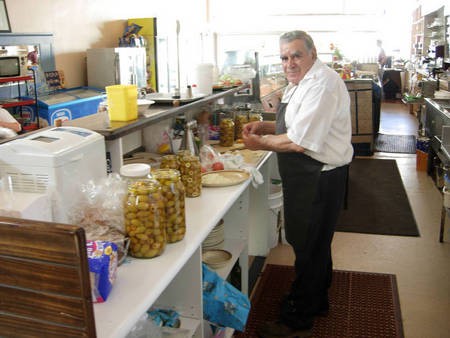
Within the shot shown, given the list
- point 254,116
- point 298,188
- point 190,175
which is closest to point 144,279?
point 190,175

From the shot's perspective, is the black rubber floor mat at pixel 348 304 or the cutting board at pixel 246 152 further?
the cutting board at pixel 246 152

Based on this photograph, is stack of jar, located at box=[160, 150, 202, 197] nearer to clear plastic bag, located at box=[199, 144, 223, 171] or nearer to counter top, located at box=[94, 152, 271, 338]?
counter top, located at box=[94, 152, 271, 338]

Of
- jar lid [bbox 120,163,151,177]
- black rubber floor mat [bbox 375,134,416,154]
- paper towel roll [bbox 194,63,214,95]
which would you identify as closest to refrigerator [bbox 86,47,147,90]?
paper towel roll [bbox 194,63,214,95]

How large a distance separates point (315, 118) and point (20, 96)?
4.06 meters

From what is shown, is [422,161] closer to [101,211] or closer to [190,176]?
[190,176]

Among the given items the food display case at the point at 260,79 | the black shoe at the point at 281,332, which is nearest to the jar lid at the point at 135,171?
the black shoe at the point at 281,332

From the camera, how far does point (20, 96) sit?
5293 millimetres

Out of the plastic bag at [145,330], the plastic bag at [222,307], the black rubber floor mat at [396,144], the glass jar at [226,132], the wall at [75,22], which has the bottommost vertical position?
the black rubber floor mat at [396,144]

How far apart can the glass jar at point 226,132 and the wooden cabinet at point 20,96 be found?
256cm

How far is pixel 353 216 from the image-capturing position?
4680mm

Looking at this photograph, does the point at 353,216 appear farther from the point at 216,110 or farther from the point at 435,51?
the point at 435,51

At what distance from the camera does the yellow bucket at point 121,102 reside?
6.86 feet

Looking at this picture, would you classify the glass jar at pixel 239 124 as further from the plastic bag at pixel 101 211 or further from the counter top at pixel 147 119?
the plastic bag at pixel 101 211

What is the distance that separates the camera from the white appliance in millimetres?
1536
